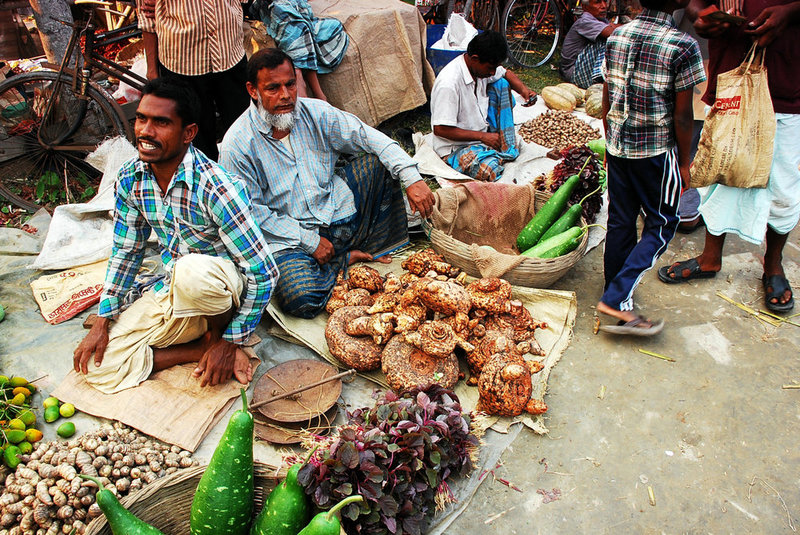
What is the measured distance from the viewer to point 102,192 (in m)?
4.18

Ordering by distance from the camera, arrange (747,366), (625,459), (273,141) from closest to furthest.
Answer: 1. (625,459)
2. (747,366)
3. (273,141)

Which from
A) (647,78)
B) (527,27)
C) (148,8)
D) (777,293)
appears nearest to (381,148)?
(647,78)

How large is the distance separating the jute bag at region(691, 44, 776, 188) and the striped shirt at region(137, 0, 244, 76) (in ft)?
11.0

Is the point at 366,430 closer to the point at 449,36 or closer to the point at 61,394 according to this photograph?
the point at 61,394

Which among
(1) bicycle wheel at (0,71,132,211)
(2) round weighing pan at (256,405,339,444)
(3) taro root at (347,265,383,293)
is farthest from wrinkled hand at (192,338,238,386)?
(1) bicycle wheel at (0,71,132,211)

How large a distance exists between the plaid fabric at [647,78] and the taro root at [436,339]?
145cm

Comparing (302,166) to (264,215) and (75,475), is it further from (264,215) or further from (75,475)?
(75,475)

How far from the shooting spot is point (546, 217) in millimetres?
3873

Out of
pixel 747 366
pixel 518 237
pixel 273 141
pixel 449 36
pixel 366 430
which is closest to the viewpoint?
pixel 366 430

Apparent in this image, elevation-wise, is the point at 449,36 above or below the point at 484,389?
above

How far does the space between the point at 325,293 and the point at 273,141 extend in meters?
1.03

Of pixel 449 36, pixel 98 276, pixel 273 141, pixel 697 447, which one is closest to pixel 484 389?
pixel 697 447

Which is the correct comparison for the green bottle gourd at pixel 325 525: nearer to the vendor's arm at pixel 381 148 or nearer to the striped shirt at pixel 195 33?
the vendor's arm at pixel 381 148

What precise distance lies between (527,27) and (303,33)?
17.4 ft
